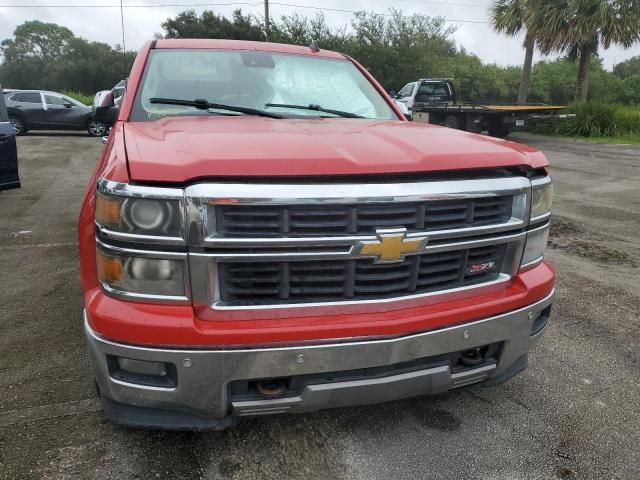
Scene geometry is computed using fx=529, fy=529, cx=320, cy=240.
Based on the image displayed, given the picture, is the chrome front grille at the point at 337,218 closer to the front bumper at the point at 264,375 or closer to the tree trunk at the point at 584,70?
the front bumper at the point at 264,375

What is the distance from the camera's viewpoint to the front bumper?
1822mm

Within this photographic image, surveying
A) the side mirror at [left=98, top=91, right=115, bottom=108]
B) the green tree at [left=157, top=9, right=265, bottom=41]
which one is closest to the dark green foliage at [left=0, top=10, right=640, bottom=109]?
the green tree at [left=157, top=9, right=265, bottom=41]

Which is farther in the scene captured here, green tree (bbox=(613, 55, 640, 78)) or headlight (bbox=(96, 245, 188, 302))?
green tree (bbox=(613, 55, 640, 78))

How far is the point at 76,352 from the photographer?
3145 mm

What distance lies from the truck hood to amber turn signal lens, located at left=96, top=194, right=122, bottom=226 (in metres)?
0.11

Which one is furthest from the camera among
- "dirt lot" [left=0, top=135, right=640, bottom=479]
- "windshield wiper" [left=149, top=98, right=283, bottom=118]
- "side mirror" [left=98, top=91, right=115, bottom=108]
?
"side mirror" [left=98, top=91, right=115, bottom=108]

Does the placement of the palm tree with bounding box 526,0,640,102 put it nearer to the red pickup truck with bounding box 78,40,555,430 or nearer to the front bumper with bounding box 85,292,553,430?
the red pickup truck with bounding box 78,40,555,430

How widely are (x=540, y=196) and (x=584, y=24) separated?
68.8ft

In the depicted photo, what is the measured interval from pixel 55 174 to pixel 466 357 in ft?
32.0

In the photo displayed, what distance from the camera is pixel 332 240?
1.86 meters

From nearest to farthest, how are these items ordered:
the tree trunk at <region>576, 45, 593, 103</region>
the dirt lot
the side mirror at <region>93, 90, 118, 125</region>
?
1. the dirt lot
2. the side mirror at <region>93, 90, 118, 125</region>
3. the tree trunk at <region>576, 45, 593, 103</region>

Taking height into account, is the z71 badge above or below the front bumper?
above

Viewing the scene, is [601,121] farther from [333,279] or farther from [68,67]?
[68,67]

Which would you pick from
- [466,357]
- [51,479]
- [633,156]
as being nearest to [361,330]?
[466,357]
